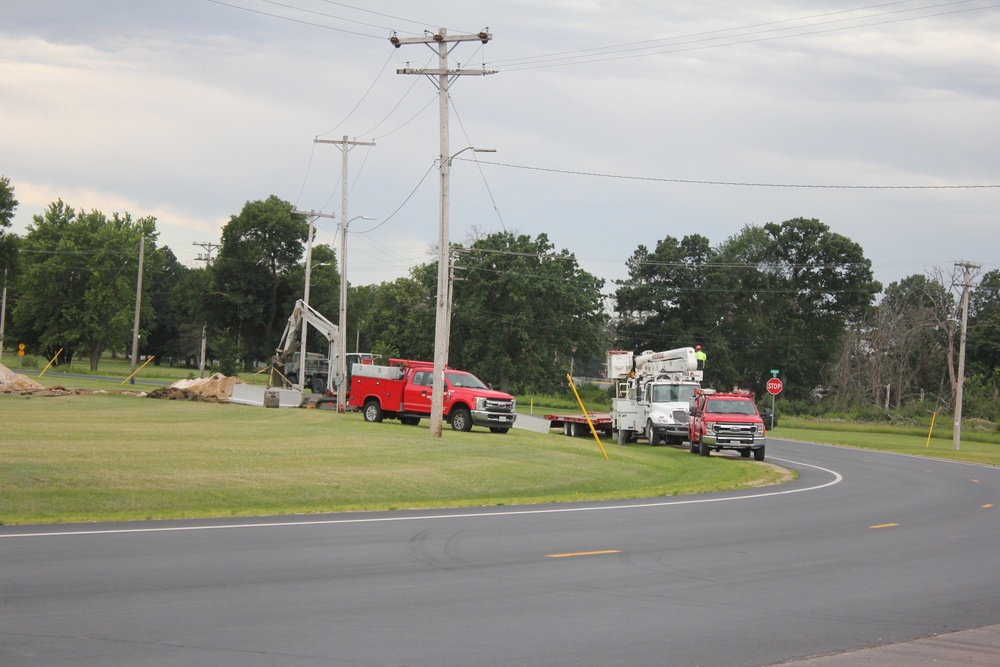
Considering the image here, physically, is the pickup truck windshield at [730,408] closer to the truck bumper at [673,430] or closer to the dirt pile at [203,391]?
the truck bumper at [673,430]

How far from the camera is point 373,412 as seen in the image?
37.4 m

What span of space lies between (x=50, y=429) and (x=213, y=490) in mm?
9724

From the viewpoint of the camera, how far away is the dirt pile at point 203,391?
44.0m

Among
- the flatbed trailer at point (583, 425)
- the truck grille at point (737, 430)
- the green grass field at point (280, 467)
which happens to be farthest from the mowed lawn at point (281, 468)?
the flatbed trailer at point (583, 425)

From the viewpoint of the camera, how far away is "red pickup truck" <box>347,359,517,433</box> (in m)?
35.2

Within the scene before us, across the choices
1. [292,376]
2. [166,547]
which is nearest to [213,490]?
[166,547]

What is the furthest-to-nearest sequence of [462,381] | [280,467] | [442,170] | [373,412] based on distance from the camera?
1. [373,412]
2. [462,381]
3. [442,170]
4. [280,467]

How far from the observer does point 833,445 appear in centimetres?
4816

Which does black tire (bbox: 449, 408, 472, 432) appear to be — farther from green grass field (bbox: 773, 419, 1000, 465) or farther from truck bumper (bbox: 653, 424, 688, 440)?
green grass field (bbox: 773, 419, 1000, 465)

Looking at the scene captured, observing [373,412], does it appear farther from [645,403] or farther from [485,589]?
[485,589]

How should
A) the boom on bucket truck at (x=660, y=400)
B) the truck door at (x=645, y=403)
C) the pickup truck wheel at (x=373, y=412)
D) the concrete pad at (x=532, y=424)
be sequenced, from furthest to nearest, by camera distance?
the concrete pad at (x=532, y=424)
the truck door at (x=645, y=403)
the boom on bucket truck at (x=660, y=400)
the pickup truck wheel at (x=373, y=412)

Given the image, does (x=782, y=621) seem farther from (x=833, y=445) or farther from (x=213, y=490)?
(x=833, y=445)

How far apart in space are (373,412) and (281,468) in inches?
660

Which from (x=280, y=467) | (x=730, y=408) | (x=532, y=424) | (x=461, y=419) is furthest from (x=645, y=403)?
(x=280, y=467)
